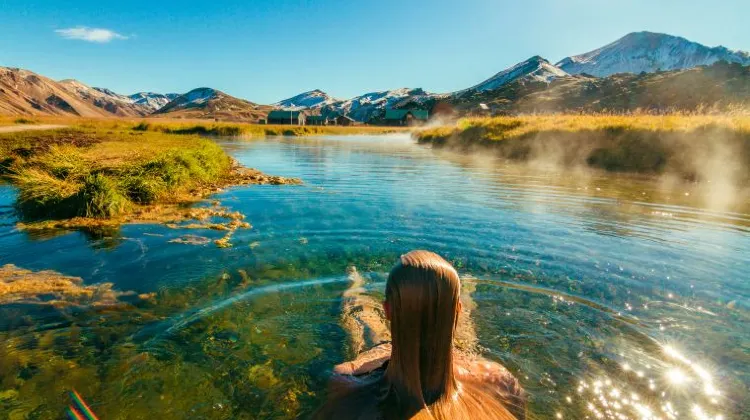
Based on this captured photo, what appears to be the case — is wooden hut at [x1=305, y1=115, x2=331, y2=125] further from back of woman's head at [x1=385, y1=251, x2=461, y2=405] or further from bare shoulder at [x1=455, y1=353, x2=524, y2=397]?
back of woman's head at [x1=385, y1=251, x2=461, y2=405]

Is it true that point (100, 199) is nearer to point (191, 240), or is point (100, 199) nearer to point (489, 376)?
point (191, 240)

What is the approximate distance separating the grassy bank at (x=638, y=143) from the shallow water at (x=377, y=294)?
667 cm

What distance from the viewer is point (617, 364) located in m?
4.71

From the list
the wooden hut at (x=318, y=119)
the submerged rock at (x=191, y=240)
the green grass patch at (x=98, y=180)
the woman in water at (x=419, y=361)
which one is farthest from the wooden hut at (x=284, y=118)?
the woman in water at (x=419, y=361)

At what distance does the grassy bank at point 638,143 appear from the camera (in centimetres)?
1794

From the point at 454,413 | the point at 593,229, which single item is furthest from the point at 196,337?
the point at 593,229

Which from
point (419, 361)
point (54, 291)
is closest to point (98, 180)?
point (54, 291)

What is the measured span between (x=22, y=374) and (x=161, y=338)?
1390mm

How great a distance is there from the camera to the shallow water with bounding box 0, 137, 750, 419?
419cm

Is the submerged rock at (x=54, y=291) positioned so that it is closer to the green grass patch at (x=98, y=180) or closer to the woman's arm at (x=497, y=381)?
the green grass patch at (x=98, y=180)

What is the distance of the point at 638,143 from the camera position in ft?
70.6

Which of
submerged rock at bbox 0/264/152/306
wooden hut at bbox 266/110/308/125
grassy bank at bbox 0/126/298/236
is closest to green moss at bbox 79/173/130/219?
grassy bank at bbox 0/126/298/236

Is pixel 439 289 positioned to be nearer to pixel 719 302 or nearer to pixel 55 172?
pixel 719 302

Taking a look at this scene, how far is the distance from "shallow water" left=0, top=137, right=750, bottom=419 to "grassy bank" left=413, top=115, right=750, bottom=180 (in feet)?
21.9
